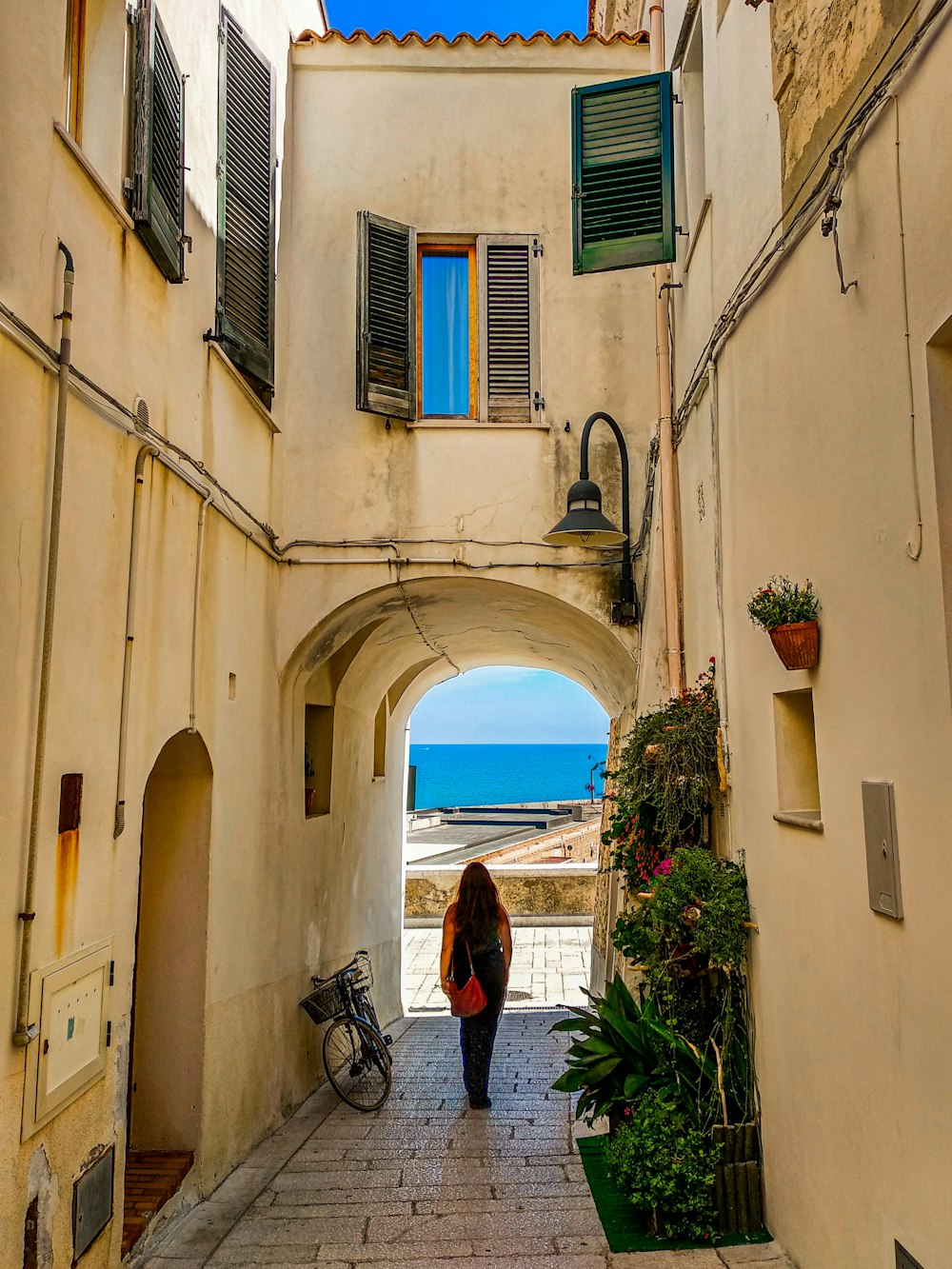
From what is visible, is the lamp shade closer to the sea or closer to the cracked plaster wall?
the cracked plaster wall

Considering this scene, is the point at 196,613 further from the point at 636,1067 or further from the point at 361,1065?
the point at 361,1065

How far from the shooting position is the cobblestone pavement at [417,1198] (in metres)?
5.09

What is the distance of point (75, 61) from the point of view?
5242mm

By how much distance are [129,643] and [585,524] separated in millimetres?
3394

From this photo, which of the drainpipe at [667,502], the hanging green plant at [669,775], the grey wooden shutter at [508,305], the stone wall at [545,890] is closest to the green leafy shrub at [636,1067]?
the hanging green plant at [669,775]

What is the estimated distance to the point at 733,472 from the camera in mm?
5539

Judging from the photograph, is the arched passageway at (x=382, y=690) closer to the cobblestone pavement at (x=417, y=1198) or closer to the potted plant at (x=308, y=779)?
the potted plant at (x=308, y=779)

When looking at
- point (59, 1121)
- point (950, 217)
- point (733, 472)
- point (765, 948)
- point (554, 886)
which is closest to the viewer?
point (950, 217)

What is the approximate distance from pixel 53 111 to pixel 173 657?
285 centimetres

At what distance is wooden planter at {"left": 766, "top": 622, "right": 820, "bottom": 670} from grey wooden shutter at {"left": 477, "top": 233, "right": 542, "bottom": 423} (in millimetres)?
4950

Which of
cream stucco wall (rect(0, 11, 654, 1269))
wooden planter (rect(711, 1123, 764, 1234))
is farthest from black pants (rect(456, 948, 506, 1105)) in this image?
wooden planter (rect(711, 1123, 764, 1234))

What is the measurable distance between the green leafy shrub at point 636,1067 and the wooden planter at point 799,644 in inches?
94.1

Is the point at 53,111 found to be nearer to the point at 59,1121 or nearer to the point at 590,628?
the point at 59,1121

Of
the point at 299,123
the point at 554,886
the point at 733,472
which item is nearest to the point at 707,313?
the point at 733,472
